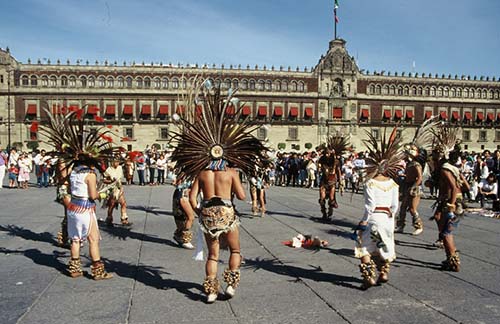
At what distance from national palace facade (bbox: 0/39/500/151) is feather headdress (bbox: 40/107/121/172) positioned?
4653cm

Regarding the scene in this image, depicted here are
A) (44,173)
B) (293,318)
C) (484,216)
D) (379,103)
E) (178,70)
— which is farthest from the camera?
(379,103)

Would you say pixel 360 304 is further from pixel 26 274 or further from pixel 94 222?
pixel 26 274

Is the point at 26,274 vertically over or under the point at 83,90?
under

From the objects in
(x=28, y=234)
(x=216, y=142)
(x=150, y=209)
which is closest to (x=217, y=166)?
(x=216, y=142)

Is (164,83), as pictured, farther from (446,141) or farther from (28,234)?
(446,141)

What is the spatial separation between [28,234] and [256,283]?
5038 millimetres

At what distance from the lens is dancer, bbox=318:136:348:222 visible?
9625mm

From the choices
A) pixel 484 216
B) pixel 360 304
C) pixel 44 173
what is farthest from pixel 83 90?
pixel 360 304

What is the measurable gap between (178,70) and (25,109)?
19988mm

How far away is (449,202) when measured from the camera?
5746 millimetres

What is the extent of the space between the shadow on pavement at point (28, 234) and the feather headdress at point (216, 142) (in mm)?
3797

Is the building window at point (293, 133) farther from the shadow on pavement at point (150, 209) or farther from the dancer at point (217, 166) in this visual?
the dancer at point (217, 166)

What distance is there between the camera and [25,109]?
53.9 metres

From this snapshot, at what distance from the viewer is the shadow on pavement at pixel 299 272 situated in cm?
513
